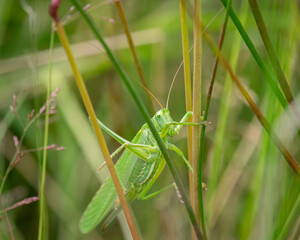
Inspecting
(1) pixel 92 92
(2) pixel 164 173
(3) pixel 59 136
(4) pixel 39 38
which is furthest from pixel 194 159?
(4) pixel 39 38

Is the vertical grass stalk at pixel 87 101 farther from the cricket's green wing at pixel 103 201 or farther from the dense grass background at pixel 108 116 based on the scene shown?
the dense grass background at pixel 108 116

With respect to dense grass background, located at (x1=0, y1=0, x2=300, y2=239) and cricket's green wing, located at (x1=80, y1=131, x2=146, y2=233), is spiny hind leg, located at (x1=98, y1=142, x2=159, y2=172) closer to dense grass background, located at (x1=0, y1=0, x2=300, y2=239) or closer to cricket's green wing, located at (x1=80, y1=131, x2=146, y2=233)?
cricket's green wing, located at (x1=80, y1=131, x2=146, y2=233)

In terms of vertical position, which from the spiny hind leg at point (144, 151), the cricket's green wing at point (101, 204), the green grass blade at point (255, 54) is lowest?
the cricket's green wing at point (101, 204)

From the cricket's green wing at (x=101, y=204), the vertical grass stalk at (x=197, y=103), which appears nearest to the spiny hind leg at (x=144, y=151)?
the cricket's green wing at (x=101, y=204)

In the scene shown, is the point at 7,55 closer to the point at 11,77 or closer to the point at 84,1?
the point at 11,77

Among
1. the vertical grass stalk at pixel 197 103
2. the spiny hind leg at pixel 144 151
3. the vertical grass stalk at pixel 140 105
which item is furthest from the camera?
the spiny hind leg at pixel 144 151

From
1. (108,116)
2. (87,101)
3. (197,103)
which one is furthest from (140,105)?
(108,116)

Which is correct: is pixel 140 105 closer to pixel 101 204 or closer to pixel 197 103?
pixel 197 103

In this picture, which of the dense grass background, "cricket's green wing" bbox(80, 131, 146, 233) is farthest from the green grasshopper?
the dense grass background

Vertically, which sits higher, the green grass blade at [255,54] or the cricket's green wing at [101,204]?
the green grass blade at [255,54]

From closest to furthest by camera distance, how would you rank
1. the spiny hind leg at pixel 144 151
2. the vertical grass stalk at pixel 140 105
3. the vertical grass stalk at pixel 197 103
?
the vertical grass stalk at pixel 140 105 → the vertical grass stalk at pixel 197 103 → the spiny hind leg at pixel 144 151

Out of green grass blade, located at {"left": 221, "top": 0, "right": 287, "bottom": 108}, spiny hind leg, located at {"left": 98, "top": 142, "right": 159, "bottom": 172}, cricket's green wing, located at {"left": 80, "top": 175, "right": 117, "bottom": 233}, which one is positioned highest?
green grass blade, located at {"left": 221, "top": 0, "right": 287, "bottom": 108}
